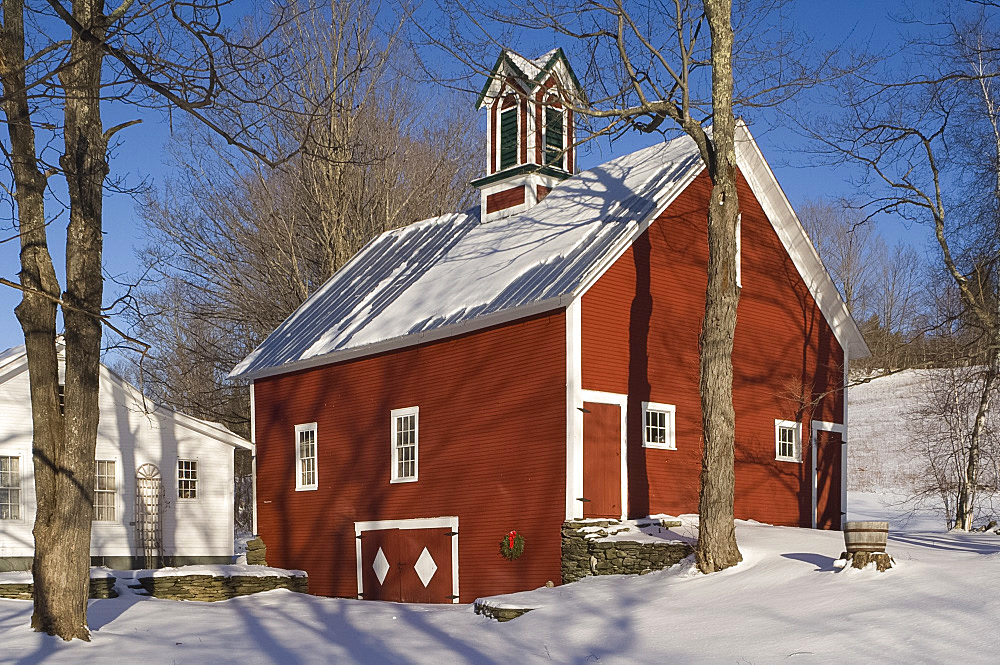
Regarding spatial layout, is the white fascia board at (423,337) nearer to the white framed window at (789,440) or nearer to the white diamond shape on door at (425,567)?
the white diamond shape on door at (425,567)

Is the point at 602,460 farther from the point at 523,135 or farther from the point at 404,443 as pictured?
the point at 523,135

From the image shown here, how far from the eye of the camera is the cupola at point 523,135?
21766 millimetres

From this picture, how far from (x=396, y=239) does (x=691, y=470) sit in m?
11.5

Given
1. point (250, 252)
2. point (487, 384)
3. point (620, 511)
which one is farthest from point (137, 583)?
point (250, 252)

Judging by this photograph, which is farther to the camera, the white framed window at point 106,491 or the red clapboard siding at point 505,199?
the red clapboard siding at point 505,199

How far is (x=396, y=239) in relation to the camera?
2697 cm

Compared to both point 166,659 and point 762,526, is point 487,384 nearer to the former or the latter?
point 762,526

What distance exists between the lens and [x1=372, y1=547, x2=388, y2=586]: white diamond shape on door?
2011 cm

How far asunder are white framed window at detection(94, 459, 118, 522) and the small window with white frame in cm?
1124

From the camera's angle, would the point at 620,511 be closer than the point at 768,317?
Yes

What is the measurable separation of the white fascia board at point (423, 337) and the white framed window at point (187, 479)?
2209mm

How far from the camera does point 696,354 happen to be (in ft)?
61.8

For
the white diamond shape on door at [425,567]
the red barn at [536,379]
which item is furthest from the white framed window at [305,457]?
the white diamond shape on door at [425,567]

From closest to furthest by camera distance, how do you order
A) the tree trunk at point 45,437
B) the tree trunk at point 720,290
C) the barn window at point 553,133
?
the tree trunk at point 45,437 → the tree trunk at point 720,290 → the barn window at point 553,133
